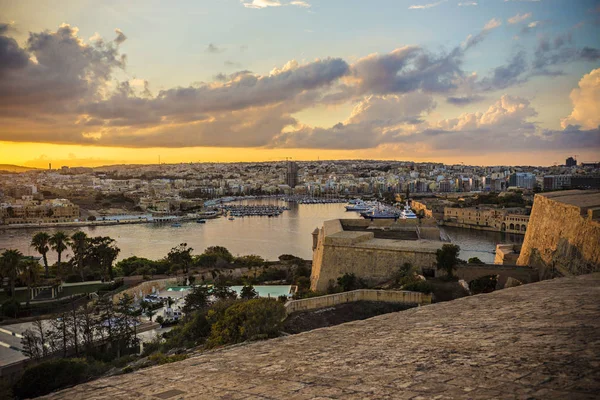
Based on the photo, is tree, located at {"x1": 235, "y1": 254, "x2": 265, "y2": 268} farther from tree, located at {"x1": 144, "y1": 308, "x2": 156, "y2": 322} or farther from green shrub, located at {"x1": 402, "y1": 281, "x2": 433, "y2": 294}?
green shrub, located at {"x1": 402, "y1": 281, "x2": 433, "y2": 294}

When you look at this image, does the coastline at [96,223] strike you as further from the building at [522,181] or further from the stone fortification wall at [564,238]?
the building at [522,181]

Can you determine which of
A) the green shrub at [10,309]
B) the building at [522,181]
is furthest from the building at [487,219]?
the green shrub at [10,309]

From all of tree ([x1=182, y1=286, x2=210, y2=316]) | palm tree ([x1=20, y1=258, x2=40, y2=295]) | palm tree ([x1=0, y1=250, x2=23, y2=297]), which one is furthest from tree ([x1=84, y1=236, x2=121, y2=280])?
tree ([x1=182, y1=286, x2=210, y2=316])

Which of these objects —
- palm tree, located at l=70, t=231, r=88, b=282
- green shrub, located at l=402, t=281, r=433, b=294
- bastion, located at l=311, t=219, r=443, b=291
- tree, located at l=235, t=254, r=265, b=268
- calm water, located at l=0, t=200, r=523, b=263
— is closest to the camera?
green shrub, located at l=402, t=281, r=433, b=294

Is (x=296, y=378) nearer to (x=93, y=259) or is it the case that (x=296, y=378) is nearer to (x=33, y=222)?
(x=93, y=259)

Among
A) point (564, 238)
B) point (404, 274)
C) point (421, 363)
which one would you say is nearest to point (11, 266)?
point (404, 274)

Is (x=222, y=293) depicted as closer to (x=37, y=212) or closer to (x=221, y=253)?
(x=221, y=253)

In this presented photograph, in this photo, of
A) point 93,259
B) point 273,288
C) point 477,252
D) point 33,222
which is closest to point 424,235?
point 273,288
